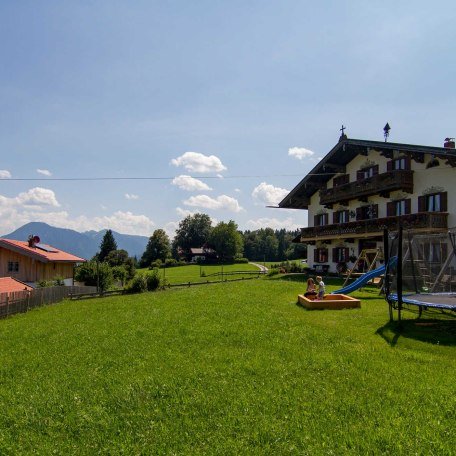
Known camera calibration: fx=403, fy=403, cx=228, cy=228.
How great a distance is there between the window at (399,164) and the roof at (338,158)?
0.76m

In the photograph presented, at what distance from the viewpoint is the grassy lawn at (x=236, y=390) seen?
5406 millimetres

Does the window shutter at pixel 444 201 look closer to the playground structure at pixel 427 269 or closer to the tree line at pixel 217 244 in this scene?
the playground structure at pixel 427 269

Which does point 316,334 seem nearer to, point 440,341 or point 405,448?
point 440,341

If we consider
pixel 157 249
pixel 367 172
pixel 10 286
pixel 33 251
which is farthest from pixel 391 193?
pixel 157 249

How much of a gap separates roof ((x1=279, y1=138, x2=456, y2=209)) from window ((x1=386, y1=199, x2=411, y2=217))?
3439mm

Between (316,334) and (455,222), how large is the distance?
1842 cm

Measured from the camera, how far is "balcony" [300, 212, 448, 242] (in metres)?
24.8

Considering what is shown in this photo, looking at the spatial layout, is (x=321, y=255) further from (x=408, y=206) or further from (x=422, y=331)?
(x=422, y=331)

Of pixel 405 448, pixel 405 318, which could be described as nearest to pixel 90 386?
pixel 405 448

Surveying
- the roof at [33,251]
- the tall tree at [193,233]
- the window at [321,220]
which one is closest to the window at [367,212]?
the window at [321,220]

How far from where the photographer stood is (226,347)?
9.59 m

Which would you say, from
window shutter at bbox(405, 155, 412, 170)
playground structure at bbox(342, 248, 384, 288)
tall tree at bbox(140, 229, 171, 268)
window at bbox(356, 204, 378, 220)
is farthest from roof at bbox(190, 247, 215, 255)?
window shutter at bbox(405, 155, 412, 170)

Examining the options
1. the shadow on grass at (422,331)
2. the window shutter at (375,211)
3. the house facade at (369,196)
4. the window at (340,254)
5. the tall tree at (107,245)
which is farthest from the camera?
the tall tree at (107,245)

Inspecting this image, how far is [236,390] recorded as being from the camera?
6.91 m
